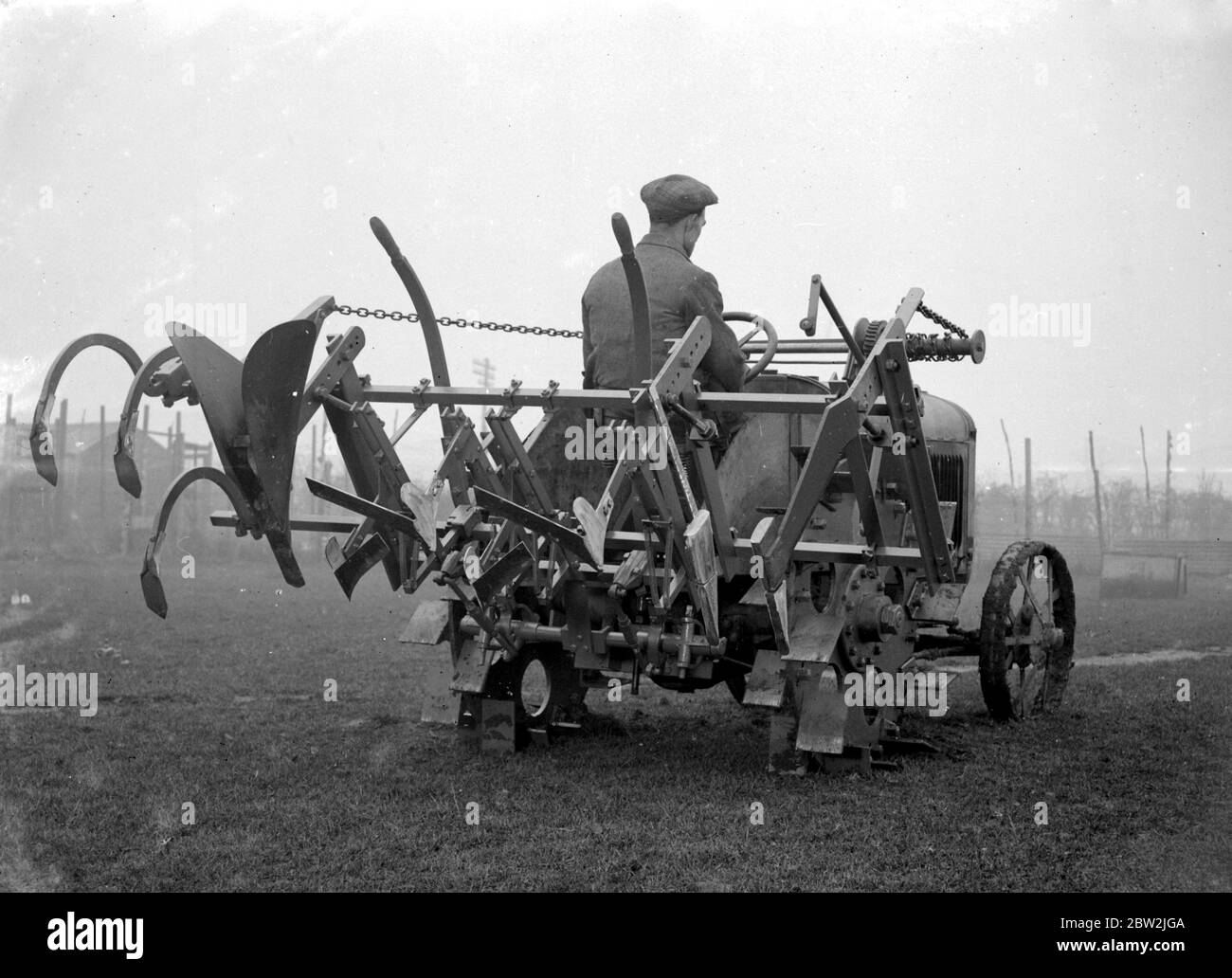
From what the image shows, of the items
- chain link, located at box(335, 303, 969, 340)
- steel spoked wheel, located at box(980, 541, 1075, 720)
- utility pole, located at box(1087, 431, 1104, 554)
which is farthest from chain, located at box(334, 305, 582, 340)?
utility pole, located at box(1087, 431, 1104, 554)

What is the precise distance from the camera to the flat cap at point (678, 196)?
6.99 m

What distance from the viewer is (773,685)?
704 cm

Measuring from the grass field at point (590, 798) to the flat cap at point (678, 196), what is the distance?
2.97 metres

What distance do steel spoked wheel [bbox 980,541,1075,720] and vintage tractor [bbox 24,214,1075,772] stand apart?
0.04m

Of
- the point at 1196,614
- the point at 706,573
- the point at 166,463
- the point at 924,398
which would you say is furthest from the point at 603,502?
the point at 166,463

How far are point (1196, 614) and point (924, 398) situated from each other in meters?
12.8

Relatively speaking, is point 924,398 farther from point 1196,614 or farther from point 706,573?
point 1196,614

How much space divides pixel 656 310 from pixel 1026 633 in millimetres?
3975

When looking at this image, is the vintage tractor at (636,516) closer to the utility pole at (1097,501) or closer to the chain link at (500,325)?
the chain link at (500,325)

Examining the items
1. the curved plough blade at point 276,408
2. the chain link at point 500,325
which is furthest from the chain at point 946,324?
the curved plough blade at point 276,408

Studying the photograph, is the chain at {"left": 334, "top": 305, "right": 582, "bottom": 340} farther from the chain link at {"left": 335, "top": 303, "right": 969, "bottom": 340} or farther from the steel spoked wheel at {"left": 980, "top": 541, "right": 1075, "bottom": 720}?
the steel spoked wheel at {"left": 980, "top": 541, "right": 1075, "bottom": 720}

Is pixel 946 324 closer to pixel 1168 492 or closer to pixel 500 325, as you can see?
pixel 500 325

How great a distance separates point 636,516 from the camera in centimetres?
705

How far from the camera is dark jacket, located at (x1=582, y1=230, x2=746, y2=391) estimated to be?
679 centimetres
